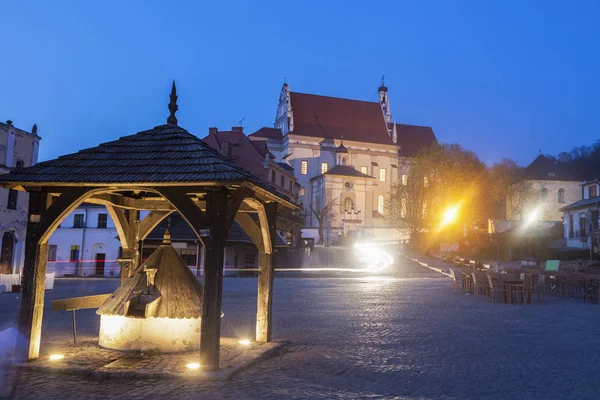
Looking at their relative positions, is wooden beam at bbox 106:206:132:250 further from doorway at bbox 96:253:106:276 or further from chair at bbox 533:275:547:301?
doorway at bbox 96:253:106:276

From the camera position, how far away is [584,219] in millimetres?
56156

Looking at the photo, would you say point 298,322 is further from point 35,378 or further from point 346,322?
point 35,378

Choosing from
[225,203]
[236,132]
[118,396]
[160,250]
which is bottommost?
[118,396]

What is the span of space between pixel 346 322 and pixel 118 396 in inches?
319

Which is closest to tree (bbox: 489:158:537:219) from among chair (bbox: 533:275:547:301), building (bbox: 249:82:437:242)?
building (bbox: 249:82:437:242)

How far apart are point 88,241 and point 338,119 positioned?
5541 cm

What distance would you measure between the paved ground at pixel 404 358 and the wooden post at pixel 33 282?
1.06 m

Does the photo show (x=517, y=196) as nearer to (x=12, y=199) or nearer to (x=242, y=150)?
(x=242, y=150)

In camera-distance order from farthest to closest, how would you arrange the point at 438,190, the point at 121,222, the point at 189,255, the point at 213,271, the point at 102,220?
the point at 438,190 → the point at 102,220 → the point at 189,255 → the point at 121,222 → the point at 213,271

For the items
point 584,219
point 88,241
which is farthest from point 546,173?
point 88,241

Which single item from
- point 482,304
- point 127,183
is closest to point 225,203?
point 127,183

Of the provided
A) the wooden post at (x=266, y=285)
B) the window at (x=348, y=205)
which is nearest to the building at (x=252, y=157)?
the window at (x=348, y=205)

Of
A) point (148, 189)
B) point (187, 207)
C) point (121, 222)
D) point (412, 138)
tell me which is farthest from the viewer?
point (412, 138)

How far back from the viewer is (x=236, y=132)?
6372 centimetres
